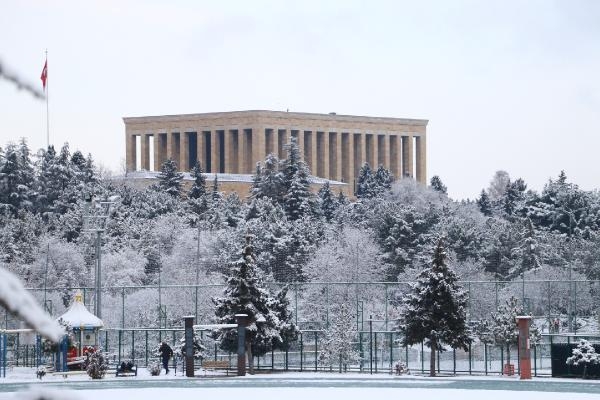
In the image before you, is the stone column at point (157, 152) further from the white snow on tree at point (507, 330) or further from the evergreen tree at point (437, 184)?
the white snow on tree at point (507, 330)

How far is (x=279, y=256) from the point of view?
9406cm

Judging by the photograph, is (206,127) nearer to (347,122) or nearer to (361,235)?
(347,122)

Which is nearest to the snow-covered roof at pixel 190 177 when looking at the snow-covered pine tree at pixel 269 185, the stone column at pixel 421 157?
the snow-covered pine tree at pixel 269 185

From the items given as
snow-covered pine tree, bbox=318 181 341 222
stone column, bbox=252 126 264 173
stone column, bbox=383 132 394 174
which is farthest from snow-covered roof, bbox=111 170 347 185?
stone column, bbox=383 132 394 174

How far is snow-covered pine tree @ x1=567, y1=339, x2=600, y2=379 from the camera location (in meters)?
47.6

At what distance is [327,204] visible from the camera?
128 m

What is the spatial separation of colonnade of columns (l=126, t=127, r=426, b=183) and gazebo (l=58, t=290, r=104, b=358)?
389 ft

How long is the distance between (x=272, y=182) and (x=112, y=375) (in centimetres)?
7065

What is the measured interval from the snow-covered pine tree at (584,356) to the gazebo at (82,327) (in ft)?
63.5

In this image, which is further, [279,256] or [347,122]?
[347,122]

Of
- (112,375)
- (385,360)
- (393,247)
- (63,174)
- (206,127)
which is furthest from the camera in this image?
(206,127)

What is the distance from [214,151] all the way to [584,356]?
13482 centimetres

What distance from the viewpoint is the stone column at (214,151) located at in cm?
18038

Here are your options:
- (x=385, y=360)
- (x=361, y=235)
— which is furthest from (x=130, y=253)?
(x=385, y=360)
